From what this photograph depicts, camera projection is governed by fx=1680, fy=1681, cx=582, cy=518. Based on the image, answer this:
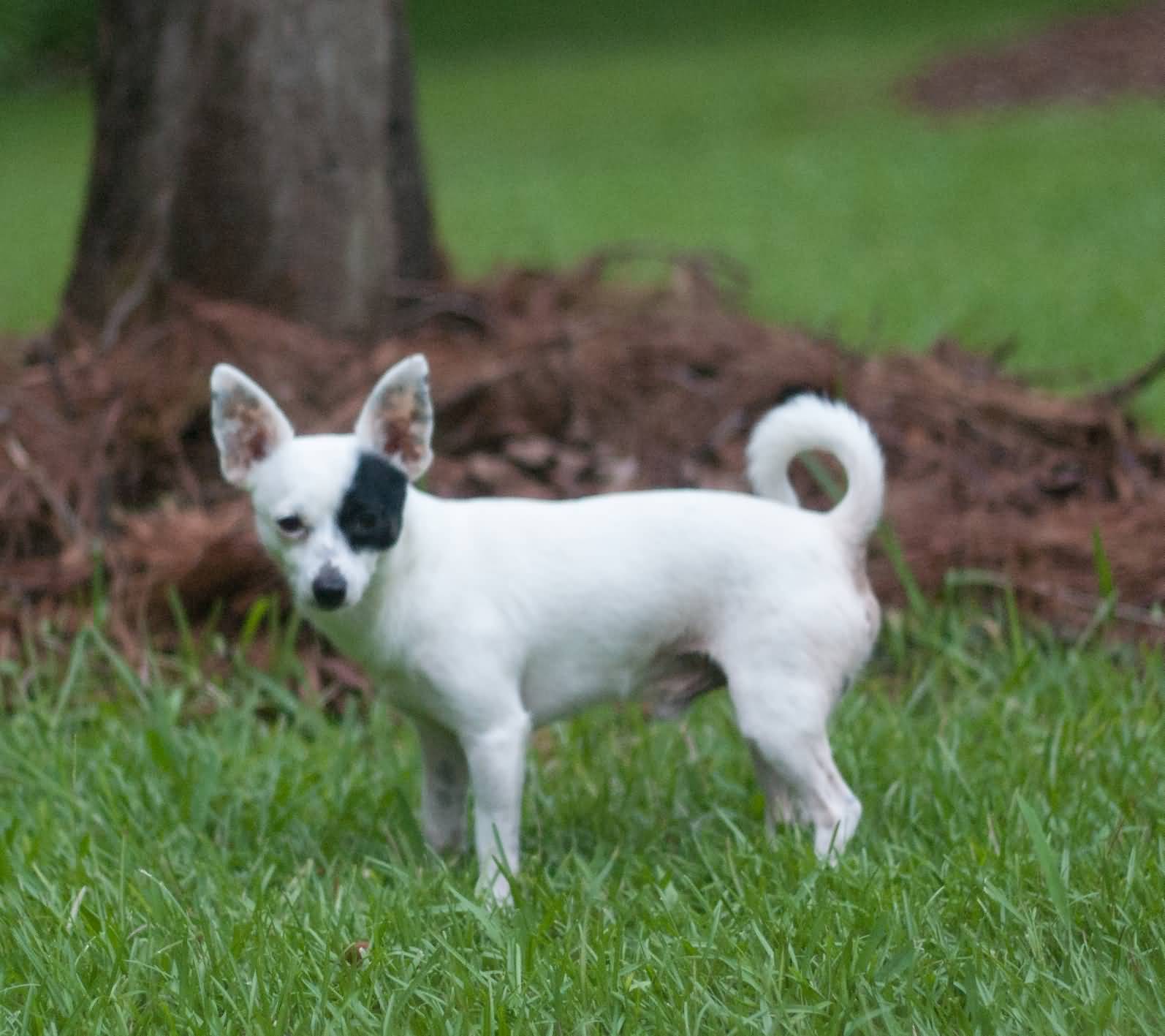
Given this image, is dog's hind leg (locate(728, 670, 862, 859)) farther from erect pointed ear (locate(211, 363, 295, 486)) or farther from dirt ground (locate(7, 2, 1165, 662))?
dirt ground (locate(7, 2, 1165, 662))

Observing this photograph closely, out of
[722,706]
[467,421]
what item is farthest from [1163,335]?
[722,706]

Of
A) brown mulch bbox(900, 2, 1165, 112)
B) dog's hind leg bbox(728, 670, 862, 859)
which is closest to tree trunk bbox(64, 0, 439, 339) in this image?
dog's hind leg bbox(728, 670, 862, 859)

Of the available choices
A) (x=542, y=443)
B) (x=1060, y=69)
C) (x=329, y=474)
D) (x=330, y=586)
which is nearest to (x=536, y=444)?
(x=542, y=443)

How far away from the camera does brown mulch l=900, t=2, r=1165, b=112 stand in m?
17.5

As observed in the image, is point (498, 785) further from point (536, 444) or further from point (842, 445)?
point (536, 444)

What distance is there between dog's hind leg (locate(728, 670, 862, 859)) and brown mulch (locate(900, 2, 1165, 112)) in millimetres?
14631

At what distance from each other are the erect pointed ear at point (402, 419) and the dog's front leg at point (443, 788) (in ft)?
2.09

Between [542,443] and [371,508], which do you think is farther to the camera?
[542,443]

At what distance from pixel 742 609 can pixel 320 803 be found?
3.82 feet

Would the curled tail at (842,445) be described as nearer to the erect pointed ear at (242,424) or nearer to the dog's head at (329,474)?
the dog's head at (329,474)

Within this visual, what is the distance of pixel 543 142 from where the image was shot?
1733cm

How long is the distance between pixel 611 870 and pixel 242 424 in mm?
1183

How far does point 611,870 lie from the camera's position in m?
3.48

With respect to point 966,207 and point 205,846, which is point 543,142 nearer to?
point 966,207
